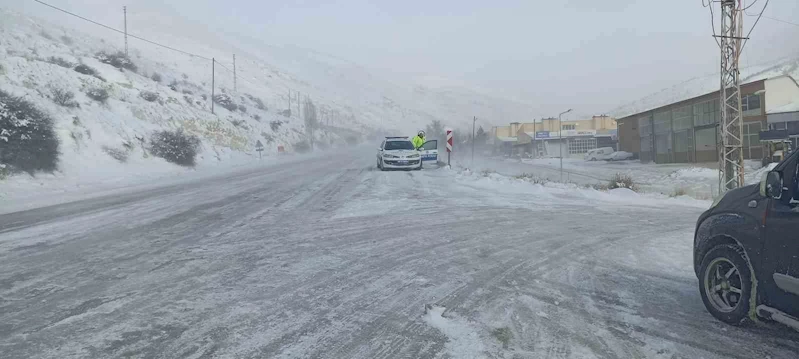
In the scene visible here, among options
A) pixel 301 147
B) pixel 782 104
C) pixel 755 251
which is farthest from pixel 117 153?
pixel 782 104

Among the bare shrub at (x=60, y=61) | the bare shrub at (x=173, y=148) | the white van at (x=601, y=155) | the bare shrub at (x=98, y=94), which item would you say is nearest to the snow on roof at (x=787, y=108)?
the white van at (x=601, y=155)

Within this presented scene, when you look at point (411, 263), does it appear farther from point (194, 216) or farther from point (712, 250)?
point (194, 216)

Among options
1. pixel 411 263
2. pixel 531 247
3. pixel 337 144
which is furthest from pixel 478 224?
pixel 337 144

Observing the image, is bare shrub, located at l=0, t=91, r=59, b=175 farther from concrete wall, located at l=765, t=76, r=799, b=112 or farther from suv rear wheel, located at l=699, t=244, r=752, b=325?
concrete wall, located at l=765, t=76, r=799, b=112

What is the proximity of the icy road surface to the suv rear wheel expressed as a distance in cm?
14

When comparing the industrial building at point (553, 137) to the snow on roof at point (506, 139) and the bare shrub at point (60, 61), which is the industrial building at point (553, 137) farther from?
the bare shrub at point (60, 61)

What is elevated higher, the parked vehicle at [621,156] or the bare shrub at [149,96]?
the bare shrub at [149,96]

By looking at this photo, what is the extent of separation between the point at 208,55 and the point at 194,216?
405 feet

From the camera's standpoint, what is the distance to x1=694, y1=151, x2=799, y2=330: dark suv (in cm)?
369

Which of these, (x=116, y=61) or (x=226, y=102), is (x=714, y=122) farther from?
(x=116, y=61)

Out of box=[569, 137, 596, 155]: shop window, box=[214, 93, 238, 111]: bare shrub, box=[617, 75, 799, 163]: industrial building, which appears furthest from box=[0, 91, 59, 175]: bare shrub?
box=[569, 137, 596, 155]: shop window

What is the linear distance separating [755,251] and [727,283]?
1.65 ft

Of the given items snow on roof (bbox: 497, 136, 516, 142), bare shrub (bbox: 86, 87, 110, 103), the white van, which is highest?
snow on roof (bbox: 497, 136, 516, 142)

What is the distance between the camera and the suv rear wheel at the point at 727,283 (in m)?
4.09
